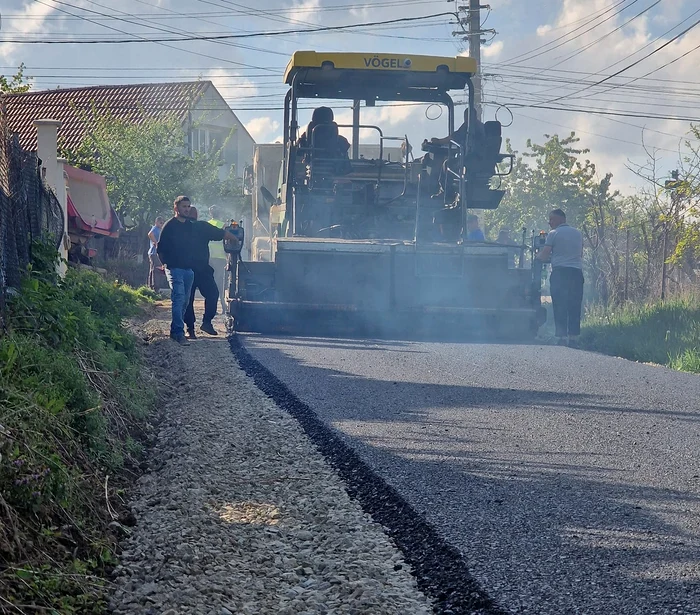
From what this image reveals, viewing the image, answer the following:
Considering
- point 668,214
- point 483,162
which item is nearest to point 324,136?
point 483,162

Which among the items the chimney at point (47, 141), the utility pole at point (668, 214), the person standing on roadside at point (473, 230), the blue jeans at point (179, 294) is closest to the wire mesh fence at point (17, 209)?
the blue jeans at point (179, 294)

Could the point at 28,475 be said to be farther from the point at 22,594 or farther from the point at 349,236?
the point at 349,236

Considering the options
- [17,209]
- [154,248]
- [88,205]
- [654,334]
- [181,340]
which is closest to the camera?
[17,209]

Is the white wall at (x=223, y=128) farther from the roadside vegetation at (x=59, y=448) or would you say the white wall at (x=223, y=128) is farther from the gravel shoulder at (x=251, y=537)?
the gravel shoulder at (x=251, y=537)

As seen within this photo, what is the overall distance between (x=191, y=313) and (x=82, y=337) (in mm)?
5468

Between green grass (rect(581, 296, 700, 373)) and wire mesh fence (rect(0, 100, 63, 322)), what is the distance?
259 inches

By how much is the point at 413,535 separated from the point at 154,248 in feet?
51.5

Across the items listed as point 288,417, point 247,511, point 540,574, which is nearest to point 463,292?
point 288,417

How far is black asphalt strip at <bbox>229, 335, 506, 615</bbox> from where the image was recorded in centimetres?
327

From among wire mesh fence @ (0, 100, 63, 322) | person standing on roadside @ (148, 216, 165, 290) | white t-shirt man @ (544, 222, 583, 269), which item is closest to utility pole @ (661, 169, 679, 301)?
white t-shirt man @ (544, 222, 583, 269)

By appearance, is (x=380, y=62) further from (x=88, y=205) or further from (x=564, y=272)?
(x=88, y=205)

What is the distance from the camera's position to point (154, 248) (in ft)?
62.3

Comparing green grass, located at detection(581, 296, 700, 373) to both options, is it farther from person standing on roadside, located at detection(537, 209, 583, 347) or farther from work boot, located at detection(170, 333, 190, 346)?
work boot, located at detection(170, 333, 190, 346)

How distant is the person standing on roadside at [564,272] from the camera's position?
1270 centimetres
